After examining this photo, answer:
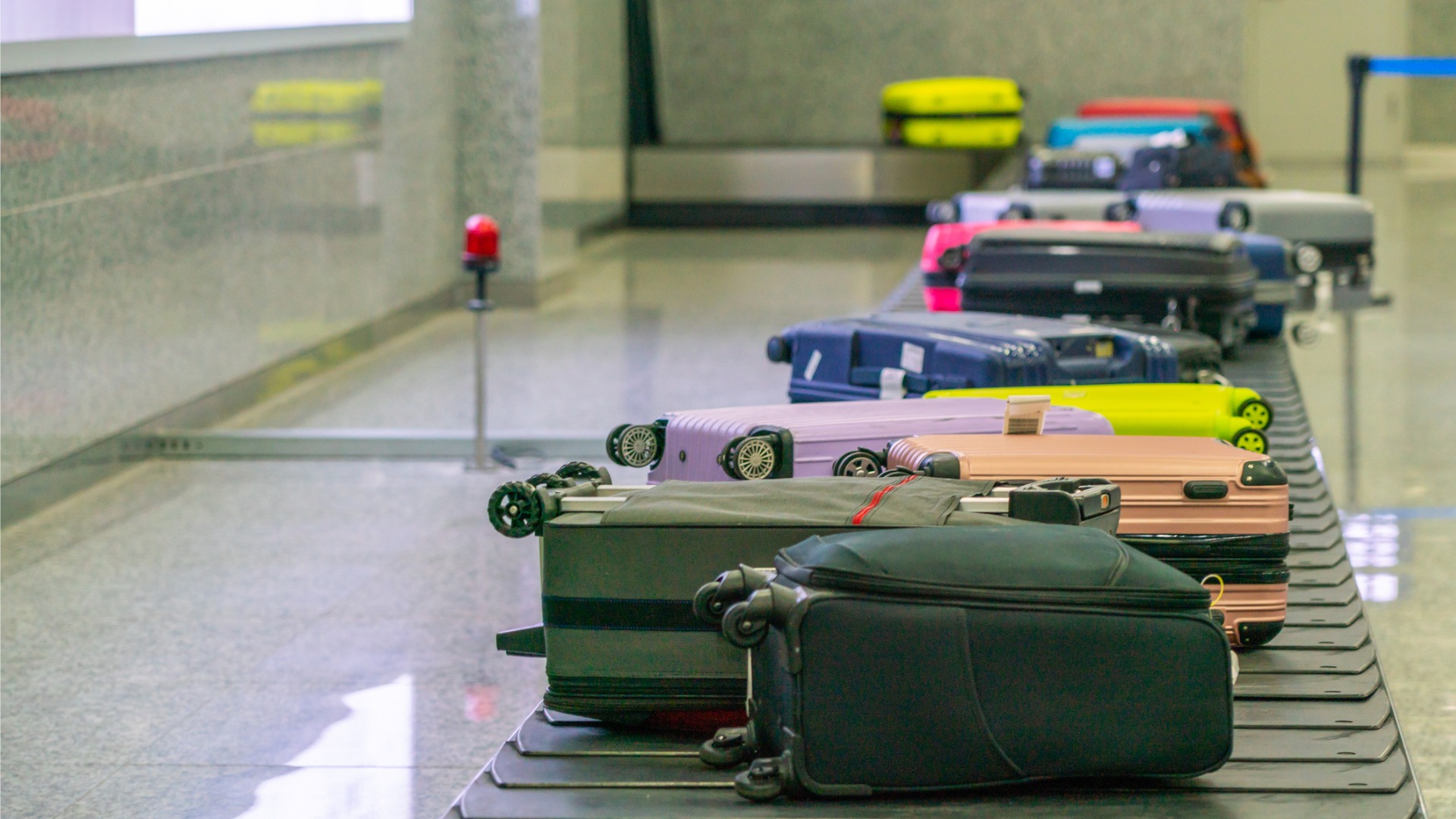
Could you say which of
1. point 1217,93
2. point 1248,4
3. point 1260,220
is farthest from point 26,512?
point 1248,4

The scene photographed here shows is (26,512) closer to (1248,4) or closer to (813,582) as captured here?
(813,582)

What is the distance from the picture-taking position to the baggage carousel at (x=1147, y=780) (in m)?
1.33

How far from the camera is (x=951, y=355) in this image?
2693 millimetres

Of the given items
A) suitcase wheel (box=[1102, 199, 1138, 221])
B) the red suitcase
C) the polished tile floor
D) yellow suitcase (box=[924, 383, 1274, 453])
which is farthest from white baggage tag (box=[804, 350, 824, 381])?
the red suitcase

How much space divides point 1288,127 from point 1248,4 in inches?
165

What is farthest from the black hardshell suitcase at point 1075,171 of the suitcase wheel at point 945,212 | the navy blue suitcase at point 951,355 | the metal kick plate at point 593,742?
the metal kick plate at point 593,742

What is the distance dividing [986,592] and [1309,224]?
11.4ft

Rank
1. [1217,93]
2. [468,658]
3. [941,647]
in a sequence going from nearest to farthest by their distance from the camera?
[941,647] < [468,658] < [1217,93]

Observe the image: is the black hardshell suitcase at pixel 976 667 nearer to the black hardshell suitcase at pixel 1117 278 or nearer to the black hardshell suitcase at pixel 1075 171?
the black hardshell suitcase at pixel 1117 278

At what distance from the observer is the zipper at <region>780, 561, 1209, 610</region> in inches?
51.5

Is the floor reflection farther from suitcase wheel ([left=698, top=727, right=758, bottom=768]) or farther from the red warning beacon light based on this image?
the red warning beacon light

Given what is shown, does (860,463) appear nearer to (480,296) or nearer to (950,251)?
(950,251)

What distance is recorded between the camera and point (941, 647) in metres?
1.31

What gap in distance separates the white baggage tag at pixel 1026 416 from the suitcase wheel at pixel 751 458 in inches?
11.1
